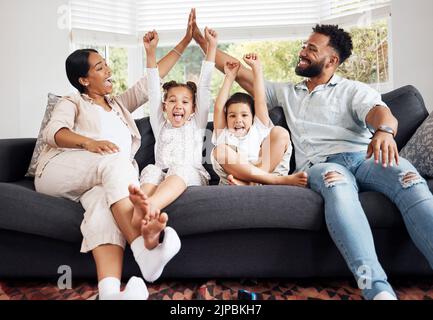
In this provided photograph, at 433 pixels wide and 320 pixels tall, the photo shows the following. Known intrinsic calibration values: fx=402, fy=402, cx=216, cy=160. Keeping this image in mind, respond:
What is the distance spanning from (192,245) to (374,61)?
1.97m

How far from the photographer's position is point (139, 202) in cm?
116

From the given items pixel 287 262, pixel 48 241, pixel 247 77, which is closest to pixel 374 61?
pixel 247 77

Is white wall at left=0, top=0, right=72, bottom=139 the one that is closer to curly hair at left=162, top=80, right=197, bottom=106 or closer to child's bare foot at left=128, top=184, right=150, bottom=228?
curly hair at left=162, top=80, right=197, bottom=106

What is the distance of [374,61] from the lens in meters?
2.71

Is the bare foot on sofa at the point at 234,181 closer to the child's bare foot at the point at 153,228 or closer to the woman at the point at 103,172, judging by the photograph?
the woman at the point at 103,172

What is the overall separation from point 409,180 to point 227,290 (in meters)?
0.73

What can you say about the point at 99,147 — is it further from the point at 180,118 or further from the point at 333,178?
the point at 333,178

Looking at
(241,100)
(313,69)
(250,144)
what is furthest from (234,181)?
(313,69)

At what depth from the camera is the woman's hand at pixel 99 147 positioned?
4.78 ft

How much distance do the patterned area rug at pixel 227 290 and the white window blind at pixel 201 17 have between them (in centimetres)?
189

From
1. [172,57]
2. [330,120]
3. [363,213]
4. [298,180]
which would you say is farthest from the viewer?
[172,57]

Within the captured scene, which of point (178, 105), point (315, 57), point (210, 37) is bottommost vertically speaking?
point (178, 105)

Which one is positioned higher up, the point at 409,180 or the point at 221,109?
the point at 221,109

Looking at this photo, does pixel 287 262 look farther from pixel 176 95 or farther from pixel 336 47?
pixel 336 47
